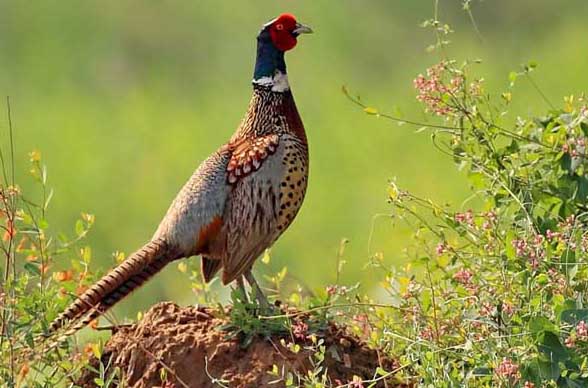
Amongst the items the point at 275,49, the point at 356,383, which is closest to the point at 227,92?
the point at 275,49

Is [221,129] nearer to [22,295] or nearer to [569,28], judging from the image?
[569,28]

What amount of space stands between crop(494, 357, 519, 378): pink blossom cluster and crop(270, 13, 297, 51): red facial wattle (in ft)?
6.76

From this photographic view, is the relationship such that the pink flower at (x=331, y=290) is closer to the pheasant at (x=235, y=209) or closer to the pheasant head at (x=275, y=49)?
the pheasant at (x=235, y=209)

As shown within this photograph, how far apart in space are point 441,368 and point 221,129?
27.3 ft

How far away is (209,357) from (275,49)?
147cm

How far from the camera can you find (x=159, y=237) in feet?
21.9

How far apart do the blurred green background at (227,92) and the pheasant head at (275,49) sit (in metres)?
3.81

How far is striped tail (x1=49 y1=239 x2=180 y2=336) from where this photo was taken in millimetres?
6238

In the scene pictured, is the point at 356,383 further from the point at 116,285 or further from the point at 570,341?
the point at 116,285

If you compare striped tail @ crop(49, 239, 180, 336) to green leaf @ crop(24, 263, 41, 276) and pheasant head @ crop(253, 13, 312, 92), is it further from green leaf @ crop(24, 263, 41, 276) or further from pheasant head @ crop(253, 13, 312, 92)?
pheasant head @ crop(253, 13, 312, 92)

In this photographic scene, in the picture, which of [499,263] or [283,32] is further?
[283,32]

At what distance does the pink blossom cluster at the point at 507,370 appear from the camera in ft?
17.8

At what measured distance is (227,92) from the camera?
14.9 meters

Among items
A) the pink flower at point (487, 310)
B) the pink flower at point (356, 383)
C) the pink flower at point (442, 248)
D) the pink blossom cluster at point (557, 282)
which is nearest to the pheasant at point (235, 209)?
the pink flower at point (442, 248)
